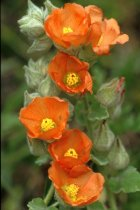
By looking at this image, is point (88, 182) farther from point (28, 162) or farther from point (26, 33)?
point (28, 162)

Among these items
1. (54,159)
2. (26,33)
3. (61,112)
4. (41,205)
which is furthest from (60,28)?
(41,205)

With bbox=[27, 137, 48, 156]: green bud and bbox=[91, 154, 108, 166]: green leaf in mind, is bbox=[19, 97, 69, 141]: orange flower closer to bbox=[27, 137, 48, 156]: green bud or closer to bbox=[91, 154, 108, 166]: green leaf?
bbox=[27, 137, 48, 156]: green bud

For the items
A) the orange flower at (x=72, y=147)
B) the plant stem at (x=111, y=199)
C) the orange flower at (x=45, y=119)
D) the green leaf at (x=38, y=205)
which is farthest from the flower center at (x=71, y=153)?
the plant stem at (x=111, y=199)

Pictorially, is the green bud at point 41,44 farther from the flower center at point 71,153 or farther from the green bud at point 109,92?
the flower center at point 71,153

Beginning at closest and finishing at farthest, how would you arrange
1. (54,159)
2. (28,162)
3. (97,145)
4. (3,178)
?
1. (54,159)
2. (97,145)
3. (3,178)
4. (28,162)

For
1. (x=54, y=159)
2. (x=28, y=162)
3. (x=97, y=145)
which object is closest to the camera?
(x=54, y=159)
